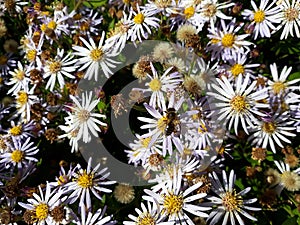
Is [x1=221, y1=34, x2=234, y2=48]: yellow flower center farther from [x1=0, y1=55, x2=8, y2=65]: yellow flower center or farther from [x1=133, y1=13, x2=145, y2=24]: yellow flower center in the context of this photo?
[x1=0, y1=55, x2=8, y2=65]: yellow flower center

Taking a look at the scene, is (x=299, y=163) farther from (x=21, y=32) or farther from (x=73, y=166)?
(x=21, y=32)

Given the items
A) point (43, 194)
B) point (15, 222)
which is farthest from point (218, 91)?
point (15, 222)

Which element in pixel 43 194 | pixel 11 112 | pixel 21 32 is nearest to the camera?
pixel 43 194

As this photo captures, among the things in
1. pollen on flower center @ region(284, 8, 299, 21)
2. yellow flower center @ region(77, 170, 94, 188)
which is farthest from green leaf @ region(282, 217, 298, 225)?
pollen on flower center @ region(284, 8, 299, 21)

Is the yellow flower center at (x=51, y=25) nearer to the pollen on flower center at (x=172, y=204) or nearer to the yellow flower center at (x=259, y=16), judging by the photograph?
the yellow flower center at (x=259, y=16)

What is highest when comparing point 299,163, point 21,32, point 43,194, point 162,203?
point 21,32

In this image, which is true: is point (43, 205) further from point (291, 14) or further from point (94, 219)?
point (291, 14)
